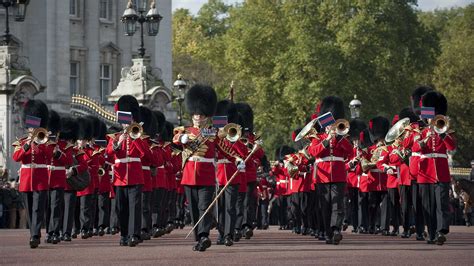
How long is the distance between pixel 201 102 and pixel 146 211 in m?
A: 3.04

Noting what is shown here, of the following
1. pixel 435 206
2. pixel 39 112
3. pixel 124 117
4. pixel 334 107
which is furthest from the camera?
pixel 334 107

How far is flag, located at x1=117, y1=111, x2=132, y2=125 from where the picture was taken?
58.5ft

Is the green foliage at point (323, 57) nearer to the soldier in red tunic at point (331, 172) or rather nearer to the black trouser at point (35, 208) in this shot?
the soldier in red tunic at point (331, 172)

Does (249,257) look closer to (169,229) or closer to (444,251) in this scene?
(444,251)

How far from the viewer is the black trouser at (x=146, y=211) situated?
19672 millimetres

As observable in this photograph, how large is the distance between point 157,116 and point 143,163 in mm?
4968

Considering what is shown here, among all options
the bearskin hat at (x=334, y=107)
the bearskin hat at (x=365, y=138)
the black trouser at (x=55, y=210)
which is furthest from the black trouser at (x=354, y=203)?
the black trouser at (x=55, y=210)

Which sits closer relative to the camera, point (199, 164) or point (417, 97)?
point (199, 164)

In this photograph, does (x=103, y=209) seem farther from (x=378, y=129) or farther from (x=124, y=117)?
(x=124, y=117)

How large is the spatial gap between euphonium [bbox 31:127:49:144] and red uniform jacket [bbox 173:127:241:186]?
2.24 meters

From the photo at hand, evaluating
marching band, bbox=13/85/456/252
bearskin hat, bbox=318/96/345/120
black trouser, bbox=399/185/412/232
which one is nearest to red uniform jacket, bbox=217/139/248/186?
marching band, bbox=13/85/456/252

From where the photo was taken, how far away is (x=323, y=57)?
55094 millimetres

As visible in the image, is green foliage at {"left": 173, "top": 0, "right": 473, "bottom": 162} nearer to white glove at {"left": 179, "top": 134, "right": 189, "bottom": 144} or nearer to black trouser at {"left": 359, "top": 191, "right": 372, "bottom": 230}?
black trouser at {"left": 359, "top": 191, "right": 372, "bottom": 230}

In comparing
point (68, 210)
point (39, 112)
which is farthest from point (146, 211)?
point (39, 112)
